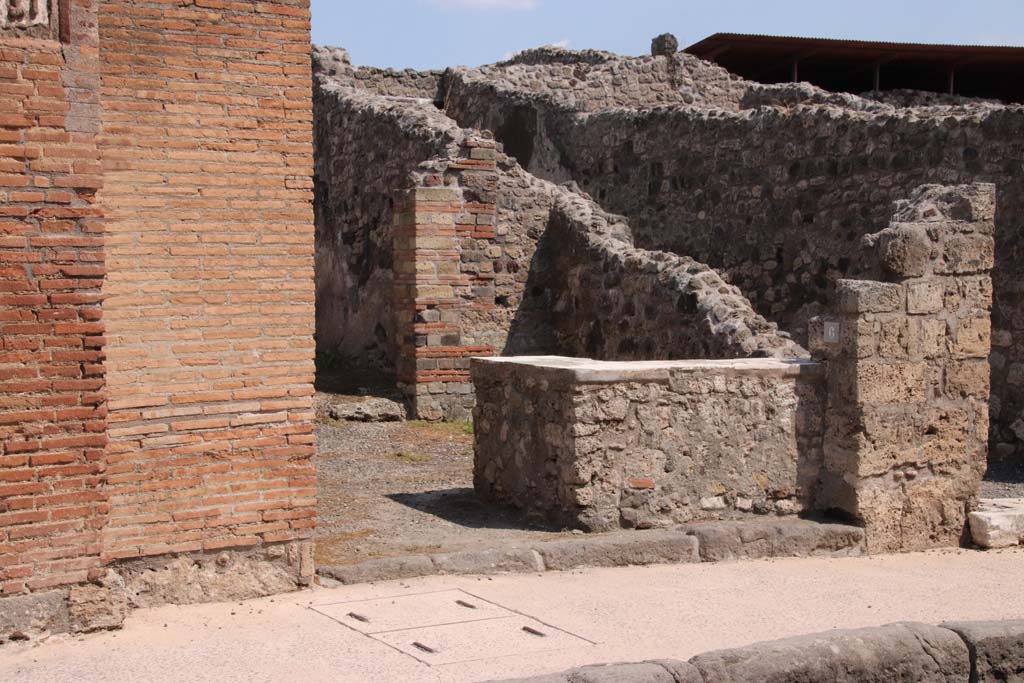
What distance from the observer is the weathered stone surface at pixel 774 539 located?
724 cm

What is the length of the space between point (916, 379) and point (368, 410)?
586 centimetres

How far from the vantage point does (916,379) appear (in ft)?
25.2

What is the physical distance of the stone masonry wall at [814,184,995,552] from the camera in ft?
24.7

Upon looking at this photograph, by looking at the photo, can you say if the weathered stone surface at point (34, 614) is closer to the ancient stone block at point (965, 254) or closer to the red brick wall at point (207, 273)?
the red brick wall at point (207, 273)

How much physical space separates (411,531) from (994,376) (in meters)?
5.77

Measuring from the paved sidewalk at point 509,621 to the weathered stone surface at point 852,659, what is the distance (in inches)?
14.3

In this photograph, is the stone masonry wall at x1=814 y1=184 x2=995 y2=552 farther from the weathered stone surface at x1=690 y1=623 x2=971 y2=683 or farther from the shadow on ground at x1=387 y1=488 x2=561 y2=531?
the weathered stone surface at x1=690 y1=623 x2=971 y2=683

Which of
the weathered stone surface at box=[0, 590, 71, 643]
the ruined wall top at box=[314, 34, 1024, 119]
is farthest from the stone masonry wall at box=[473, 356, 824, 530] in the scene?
the ruined wall top at box=[314, 34, 1024, 119]

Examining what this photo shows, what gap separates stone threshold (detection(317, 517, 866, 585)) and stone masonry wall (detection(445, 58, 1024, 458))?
4.01 metres

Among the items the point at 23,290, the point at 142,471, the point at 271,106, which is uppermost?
the point at 271,106

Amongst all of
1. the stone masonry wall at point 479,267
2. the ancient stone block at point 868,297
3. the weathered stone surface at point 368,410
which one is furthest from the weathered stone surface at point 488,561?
the weathered stone surface at point 368,410

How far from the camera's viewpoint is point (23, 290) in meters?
5.35

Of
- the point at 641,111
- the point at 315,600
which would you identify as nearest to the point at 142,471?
the point at 315,600

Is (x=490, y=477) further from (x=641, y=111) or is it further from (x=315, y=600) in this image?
(x=641, y=111)
